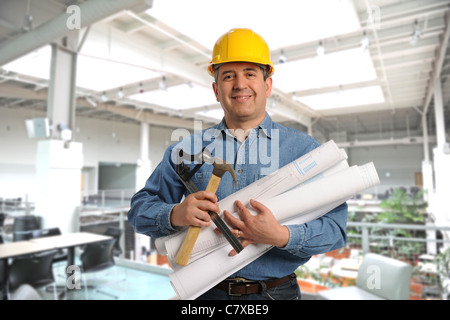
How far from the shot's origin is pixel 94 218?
27.6 feet

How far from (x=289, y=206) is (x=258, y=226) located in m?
0.11

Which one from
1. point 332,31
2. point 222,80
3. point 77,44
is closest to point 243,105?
point 222,80

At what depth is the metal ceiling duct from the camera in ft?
Answer: 10.8

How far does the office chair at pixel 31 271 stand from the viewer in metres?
3.38

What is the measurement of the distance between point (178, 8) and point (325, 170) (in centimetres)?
373

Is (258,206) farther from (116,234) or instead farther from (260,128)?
(116,234)

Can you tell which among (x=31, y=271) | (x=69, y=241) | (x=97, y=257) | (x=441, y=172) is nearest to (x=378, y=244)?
(x=441, y=172)

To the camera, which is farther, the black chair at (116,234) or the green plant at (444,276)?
the black chair at (116,234)

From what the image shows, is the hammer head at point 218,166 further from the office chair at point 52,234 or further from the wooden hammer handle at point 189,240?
the office chair at point 52,234

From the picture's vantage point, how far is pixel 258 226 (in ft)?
2.52

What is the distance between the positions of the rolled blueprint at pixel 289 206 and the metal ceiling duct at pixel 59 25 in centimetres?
260

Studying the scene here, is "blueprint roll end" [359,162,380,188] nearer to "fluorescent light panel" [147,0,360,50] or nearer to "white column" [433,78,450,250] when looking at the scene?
"fluorescent light panel" [147,0,360,50]

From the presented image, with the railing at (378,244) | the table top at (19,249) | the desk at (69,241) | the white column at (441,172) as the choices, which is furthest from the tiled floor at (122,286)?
the white column at (441,172)
